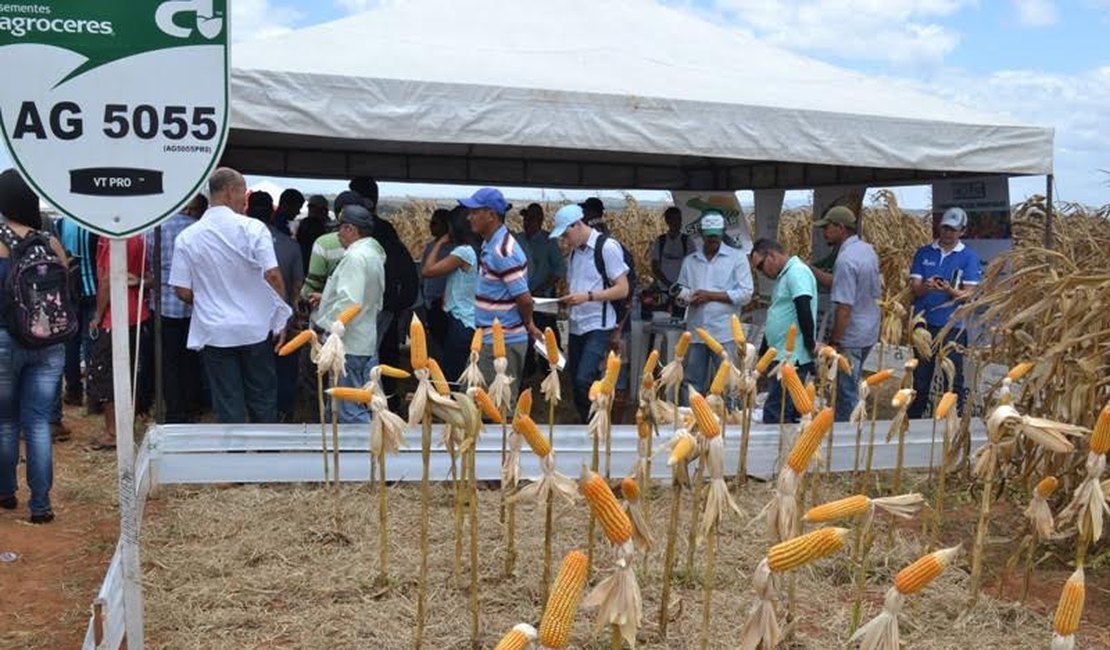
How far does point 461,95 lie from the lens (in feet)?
18.7

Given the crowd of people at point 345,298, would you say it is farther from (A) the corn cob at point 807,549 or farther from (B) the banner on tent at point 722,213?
(A) the corn cob at point 807,549

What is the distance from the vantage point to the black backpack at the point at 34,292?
4.50 metres

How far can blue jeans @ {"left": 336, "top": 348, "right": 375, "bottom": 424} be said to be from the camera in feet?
18.3

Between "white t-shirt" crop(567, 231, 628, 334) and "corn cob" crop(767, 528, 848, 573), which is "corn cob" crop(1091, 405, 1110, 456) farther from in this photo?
"white t-shirt" crop(567, 231, 628, 334)

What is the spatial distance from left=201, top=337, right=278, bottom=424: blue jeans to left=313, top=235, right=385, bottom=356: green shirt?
1.29 feet

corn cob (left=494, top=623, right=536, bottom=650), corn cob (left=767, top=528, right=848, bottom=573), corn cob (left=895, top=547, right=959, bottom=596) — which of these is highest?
corn cob (left=767, top=528, right=848, bottom=573)

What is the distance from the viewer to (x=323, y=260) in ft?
20.4

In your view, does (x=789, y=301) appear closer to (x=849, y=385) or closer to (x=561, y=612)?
(x=849, y=385)

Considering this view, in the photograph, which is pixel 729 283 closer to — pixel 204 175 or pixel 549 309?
pixel 549 309

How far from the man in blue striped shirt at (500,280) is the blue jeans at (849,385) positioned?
2.06 metres

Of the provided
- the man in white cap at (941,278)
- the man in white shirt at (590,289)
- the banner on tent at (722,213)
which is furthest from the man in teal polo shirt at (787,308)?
the banner on tent at (722,213)

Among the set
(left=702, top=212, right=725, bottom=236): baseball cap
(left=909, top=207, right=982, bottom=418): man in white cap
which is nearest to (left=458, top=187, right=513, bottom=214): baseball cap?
(left=702, top=212, right=725, bottom=236): baseball cap

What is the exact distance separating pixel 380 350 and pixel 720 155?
274 cm

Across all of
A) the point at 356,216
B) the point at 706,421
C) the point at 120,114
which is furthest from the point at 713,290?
the point at 120,114
